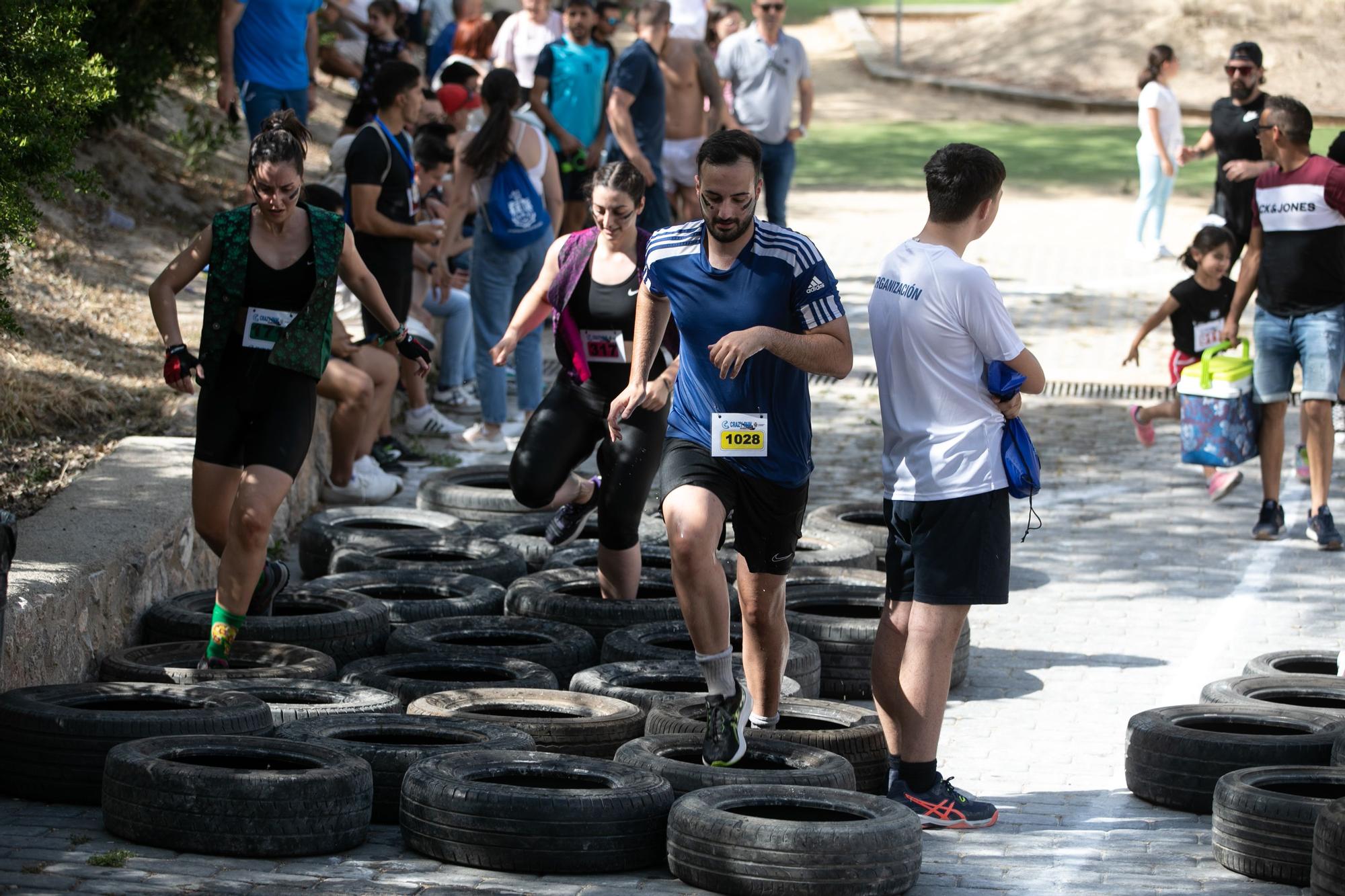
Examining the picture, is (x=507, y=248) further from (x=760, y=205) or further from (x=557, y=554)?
(x=760, y=205)

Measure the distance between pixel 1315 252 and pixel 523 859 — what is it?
21.5 feet

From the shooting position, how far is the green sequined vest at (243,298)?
708 centimetres

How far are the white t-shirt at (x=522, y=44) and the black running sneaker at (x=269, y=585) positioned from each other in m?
8.76

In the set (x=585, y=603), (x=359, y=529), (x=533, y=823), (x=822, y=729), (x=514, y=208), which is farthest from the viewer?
(x=514, y=208)

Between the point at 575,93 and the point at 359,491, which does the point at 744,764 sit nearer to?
the point at 359,491

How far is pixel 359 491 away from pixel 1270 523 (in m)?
5.17

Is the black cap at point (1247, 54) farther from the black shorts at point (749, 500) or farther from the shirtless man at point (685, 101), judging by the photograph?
the black shorts at point (749, 500)

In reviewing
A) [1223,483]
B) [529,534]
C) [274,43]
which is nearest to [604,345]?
[529,534]

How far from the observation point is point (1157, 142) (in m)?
18.2

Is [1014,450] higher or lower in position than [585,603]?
higher

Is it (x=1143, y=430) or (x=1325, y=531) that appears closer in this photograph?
(x=1325, y=531)

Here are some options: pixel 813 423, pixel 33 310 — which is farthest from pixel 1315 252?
pixel 33 310

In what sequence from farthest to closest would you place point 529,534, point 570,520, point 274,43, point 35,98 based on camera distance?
1. point 274,43
2. point 529,534
3. point 570,520
4. point 35,98

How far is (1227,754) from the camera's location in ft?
20.9
